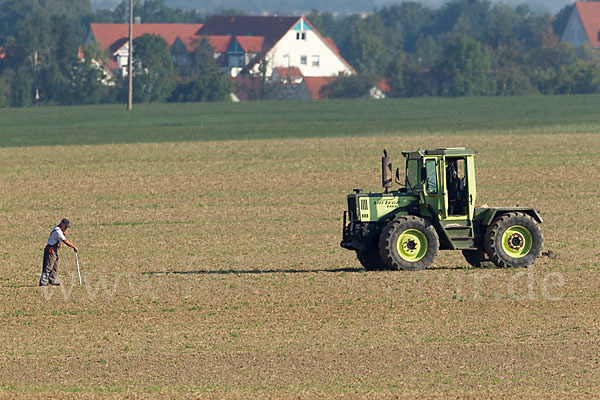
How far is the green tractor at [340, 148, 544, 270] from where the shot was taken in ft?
72.2

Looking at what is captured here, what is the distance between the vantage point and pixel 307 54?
5792 inches

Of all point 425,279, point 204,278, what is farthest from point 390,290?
point 204,278

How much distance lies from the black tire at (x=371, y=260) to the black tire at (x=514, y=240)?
2167 millimetres

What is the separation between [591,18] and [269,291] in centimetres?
15194

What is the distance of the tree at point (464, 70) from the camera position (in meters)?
115

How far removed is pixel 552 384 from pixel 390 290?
20.7 ft

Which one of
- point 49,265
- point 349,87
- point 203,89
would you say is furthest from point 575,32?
point 49,265

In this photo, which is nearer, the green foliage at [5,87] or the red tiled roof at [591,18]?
the green foliage at [5,87]

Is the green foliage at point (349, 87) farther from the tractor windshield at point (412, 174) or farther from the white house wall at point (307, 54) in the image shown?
the tractor windshield at point (412, 174)

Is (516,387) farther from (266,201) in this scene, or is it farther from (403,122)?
(403,122)

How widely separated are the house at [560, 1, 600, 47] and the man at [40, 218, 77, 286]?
14834 centimetres

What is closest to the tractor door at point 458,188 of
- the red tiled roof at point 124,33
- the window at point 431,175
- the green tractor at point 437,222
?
the green tractor at point 437,222

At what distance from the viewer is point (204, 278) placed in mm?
22469

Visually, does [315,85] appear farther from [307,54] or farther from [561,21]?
[561,21]
